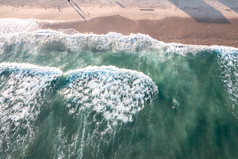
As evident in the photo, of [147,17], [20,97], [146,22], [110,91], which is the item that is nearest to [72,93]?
[110,91]

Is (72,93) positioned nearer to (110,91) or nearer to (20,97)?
(110,91)

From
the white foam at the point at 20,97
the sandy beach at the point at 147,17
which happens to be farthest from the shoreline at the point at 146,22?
the white foam at the point at 20,97

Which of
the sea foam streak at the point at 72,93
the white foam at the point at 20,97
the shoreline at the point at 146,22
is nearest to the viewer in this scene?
the white foam at the point at 20,97

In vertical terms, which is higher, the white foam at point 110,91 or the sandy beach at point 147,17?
the sandy beach at point 147,17

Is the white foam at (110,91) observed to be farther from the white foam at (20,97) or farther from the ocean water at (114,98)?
the white foam at (20,97)

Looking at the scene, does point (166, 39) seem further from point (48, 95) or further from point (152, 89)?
point (48, 95)

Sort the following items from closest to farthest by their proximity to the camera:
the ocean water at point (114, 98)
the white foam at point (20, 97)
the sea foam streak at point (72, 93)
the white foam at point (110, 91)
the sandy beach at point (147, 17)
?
the ocean water at point (114, 98) < the white foam at point (20, 97) < the sea foam streak at point (72, 93) < the white foam at point (110, 91) < the sandy beach at point (147, 17)

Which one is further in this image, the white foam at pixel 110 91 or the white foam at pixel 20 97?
the white foam at pixel 110 91
